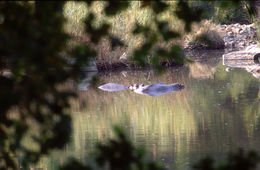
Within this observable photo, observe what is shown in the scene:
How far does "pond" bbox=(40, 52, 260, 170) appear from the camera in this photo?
20.2 ft

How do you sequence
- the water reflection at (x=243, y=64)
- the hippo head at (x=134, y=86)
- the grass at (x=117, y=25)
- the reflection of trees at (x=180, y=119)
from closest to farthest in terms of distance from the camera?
the reflection of trees at (x=180, y=119)
the hippo head at (x=134, y=86)
the water reflection at (x=243, y=64)
the grass at (x=117, y=25)

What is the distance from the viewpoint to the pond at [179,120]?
6.16 meters

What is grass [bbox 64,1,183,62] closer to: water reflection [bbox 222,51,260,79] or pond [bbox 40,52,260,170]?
water reflection [bbox 222,51,260,79]

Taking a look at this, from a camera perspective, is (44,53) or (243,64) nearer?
(44,53)

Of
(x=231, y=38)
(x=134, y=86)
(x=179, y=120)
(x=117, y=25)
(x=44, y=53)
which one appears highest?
(x=231, y=38)

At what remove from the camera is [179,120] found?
7.97 meters

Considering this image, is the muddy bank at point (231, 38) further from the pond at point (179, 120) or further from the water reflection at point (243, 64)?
the pond at point (179, 120)

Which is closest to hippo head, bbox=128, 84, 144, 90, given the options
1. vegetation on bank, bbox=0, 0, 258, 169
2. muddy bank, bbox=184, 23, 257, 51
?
muddy bank, bbox=184, 23, 257, 51

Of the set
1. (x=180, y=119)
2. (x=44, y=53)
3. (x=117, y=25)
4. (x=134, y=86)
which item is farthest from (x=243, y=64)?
(x=44, y=53)

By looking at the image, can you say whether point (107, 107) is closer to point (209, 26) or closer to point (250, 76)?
point (250, 76)

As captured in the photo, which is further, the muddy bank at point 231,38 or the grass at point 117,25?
the muddy bank at point 231,38

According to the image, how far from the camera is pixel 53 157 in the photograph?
6266mm

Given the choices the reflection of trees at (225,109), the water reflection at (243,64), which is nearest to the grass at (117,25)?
the water reflection at (243,64)

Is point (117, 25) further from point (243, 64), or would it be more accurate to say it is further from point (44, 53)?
point (44, 53)
